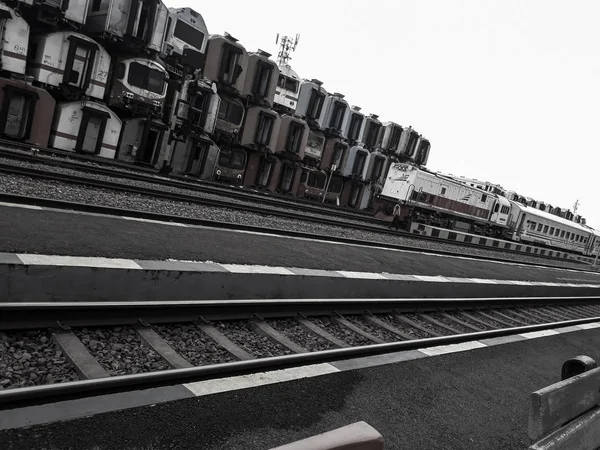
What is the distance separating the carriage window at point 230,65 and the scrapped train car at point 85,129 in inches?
298

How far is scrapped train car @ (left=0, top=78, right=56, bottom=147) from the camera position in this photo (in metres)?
17.3

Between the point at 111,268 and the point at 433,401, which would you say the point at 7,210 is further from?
the point at 433,401

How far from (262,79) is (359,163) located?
39.7 feet

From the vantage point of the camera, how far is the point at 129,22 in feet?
68.1

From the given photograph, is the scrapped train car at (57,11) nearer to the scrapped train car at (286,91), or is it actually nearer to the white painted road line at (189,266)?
the scrapped train car at (286,91)

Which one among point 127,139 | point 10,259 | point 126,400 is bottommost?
point 126,400

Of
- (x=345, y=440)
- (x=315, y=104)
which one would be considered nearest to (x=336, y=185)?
(x=315, y=104)

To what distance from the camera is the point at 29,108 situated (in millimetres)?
17953

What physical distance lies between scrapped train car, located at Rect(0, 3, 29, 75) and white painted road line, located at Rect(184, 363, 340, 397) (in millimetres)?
18604

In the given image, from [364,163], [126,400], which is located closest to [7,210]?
[126,400]

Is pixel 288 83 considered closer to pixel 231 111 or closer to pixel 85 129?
pixel 231 111

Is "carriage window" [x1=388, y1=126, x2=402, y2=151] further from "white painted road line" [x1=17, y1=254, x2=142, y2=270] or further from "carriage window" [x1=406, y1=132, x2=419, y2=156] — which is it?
"white painted road line" [x1=17, y1=254, x2=142, y2=270]

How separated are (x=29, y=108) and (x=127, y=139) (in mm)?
4793

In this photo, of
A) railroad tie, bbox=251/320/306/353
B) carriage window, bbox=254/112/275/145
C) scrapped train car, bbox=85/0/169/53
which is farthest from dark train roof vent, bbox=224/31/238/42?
railroad tie, bbox=251/320/306/353
